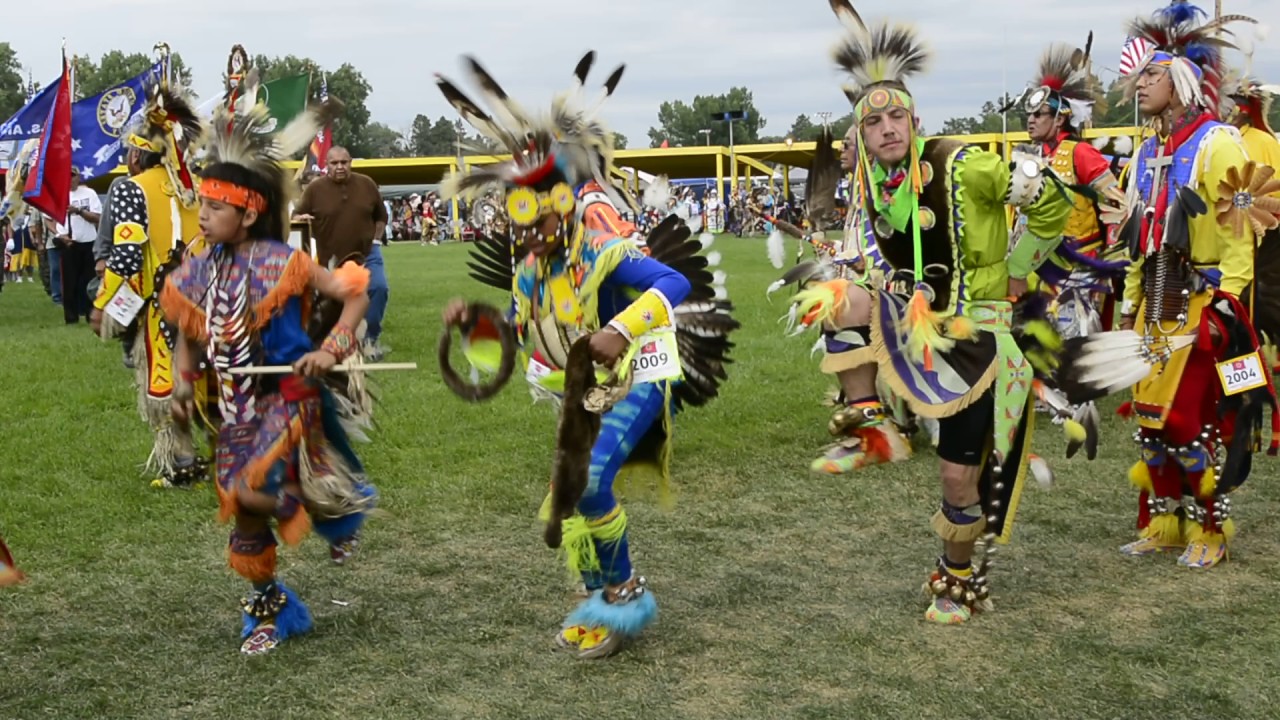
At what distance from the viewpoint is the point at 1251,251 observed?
4.34 m

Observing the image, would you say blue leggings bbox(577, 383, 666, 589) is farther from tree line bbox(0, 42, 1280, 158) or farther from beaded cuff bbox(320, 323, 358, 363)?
tree line bbox(0, 42, 1280, 158)

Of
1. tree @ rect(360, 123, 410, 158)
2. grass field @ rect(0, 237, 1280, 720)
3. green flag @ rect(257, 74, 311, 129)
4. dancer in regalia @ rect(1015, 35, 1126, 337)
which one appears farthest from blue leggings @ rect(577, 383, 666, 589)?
tree @ rect(360, 123, 410, 158)

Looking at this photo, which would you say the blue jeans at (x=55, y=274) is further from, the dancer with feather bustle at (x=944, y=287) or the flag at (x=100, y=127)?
the dancer with feather bustle at (x=944, y=287)

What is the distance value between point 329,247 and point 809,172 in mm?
4449

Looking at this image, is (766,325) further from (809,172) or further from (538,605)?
(538,605)

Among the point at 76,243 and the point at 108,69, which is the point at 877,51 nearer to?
the point at 76,243

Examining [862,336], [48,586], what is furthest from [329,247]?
[862,336]

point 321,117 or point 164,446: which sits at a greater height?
point 321,117

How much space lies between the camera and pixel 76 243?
13125mm

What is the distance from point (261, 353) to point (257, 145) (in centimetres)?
71

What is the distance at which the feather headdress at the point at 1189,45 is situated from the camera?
179 inches

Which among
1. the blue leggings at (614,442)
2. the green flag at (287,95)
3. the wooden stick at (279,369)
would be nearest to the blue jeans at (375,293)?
the green flag at (287,95)

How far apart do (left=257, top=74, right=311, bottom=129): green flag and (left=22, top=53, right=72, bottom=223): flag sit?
153cm

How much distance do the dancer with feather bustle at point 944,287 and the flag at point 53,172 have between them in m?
5.25
